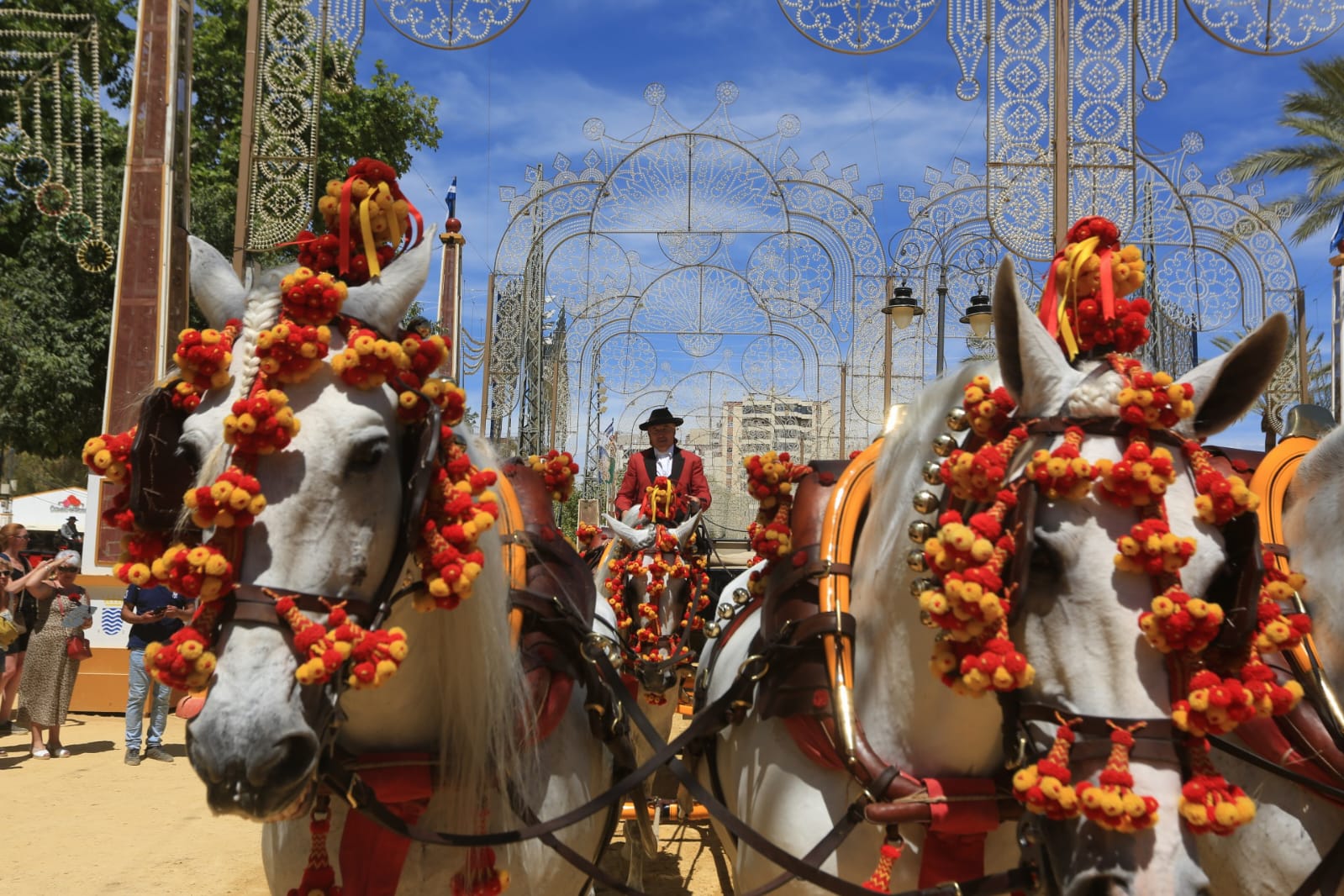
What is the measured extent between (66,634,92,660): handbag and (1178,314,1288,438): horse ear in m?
9.87

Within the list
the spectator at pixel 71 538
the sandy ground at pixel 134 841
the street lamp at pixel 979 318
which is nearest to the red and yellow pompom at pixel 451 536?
the sandy ground at pixel 134 841

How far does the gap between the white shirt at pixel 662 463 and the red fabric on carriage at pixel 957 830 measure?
5.51 metres

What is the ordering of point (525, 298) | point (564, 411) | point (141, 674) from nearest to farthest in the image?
point (141, 674) → point (525, 298) → point (564, 411)

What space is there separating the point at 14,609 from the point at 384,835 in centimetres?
881

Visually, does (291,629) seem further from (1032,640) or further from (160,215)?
(160,215)

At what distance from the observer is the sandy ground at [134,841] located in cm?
595

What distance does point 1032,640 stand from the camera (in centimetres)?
197

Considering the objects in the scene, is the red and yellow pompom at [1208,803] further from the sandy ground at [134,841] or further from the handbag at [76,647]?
the handbag at [76,647]

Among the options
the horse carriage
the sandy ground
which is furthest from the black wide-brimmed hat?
the horse carriage

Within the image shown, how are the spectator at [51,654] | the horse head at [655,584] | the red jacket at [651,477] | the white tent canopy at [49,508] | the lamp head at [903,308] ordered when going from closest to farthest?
the horse head at [655,584]
the red jacket at [651,477]
the spectator at [51,654]
the lamp head at [903,308]
the white tent canopy at [49,508]

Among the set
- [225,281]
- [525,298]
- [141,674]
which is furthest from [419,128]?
[225,281]

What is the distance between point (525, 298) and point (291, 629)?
1170cm

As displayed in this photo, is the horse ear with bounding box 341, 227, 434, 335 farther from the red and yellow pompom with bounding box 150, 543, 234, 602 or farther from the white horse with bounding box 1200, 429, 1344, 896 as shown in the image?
the white horse with bounding box 1200, 429, 1344, 896

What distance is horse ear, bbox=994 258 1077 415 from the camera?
6.98 feet
